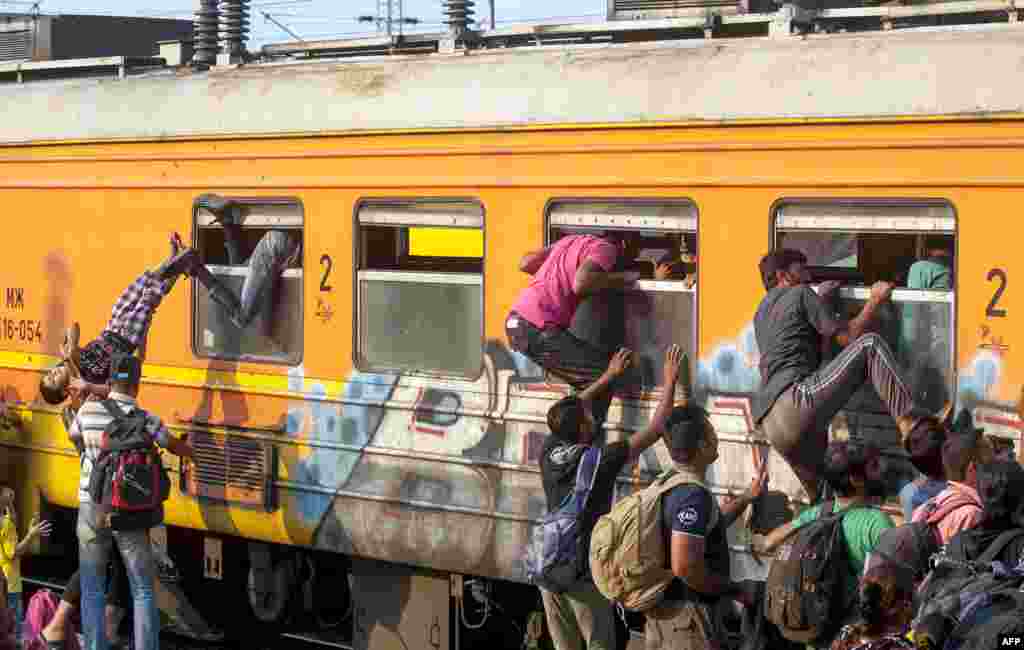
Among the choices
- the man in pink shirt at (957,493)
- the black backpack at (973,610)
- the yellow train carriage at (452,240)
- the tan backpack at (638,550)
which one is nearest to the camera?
the black backpack at (973,610)

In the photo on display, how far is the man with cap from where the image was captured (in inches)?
399

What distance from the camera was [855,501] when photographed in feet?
24.7

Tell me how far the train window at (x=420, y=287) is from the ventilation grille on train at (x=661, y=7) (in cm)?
125

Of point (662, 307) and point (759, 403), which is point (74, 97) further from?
point (759, 403)

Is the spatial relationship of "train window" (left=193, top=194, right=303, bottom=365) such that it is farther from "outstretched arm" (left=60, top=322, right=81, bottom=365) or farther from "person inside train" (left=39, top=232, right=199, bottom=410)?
"outstretched arm" (left=60, top=322, right=81, bottom=365)

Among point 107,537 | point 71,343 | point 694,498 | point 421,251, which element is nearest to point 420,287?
point 421,251

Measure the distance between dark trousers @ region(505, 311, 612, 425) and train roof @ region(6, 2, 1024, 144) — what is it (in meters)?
0.97

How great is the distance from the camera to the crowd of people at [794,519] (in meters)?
6.47

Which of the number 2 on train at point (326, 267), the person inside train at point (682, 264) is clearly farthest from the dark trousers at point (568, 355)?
the number 2 on train at point (326, 267)

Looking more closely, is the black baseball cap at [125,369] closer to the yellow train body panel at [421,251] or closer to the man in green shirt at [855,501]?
the yellow train body panel at [421,251]

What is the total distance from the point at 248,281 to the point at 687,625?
161 inches

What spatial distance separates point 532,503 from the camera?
9453 mm

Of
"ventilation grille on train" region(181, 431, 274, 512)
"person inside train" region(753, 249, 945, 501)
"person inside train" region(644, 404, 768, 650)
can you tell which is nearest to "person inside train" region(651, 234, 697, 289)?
"person inside train" region(753, 249, 945, 501)

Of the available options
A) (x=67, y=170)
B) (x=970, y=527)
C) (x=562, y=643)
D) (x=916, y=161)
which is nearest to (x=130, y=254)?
(x=67, y=170)
